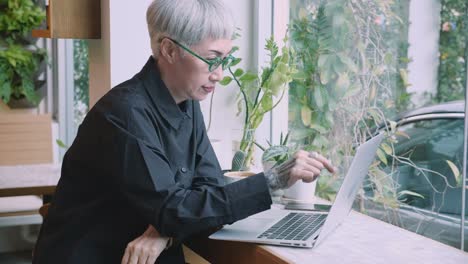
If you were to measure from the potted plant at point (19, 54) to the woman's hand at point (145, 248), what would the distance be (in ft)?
12.7

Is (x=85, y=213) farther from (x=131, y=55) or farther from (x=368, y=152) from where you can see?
(x=131, y=55)

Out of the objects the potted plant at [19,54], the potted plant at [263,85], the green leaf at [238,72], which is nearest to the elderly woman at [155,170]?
the potted plant at [263,85]

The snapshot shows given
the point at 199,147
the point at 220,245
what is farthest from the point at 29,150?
the point at 220,245

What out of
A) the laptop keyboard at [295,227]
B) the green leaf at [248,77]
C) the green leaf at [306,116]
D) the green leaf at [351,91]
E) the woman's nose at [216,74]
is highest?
the woman's nose at [216,74]

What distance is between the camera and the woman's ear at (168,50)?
196 cm

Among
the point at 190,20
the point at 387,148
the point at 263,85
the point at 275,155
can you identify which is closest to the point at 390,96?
the point at 387,148

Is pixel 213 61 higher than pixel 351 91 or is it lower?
higher

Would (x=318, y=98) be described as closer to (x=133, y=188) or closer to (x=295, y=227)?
(x=295, y=227)

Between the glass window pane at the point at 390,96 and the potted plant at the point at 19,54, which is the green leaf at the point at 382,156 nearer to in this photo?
the glass window pane at the point at 390,96

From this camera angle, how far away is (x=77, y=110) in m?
5.35

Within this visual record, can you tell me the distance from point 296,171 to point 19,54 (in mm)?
4113

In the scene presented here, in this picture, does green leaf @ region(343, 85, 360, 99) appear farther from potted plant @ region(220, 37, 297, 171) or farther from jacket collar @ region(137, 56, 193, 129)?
jacket collar @ region(137, 56, 193, 129)

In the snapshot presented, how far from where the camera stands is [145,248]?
6.03 ft

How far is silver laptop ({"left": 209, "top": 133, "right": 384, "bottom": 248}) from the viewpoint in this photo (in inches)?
71.5
